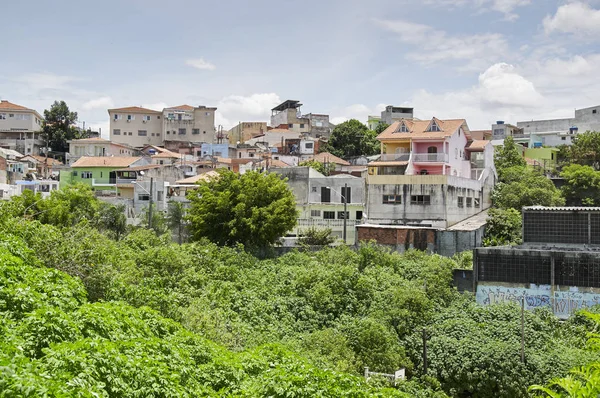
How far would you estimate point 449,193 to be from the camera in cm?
3259

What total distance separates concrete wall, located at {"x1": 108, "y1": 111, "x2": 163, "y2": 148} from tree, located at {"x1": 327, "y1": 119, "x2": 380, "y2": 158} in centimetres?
1735

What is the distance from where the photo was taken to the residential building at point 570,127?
5650 cm

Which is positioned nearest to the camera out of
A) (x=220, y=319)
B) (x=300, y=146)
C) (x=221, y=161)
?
(x=220, y=319)

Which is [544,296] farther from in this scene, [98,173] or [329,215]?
[98,173]

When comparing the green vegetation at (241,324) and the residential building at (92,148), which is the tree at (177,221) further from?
the residential building at (92,148)

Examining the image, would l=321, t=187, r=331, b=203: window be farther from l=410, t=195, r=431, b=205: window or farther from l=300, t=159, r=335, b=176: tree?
l=300, t=159, r=335, b=176: tree

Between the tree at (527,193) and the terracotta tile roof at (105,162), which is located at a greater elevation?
the terracotta tile roof at (105,162)

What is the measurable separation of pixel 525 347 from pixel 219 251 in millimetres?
12310

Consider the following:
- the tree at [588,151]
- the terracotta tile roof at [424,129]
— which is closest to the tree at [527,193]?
the terracotta tile roof at [424,129]

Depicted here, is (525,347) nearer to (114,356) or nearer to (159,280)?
(159,280)

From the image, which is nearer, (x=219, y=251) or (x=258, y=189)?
(x=219, y=251)

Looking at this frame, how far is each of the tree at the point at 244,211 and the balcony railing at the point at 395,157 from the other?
393 inches

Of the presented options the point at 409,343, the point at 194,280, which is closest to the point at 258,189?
the point at 194,280

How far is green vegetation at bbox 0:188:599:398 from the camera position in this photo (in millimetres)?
8047
